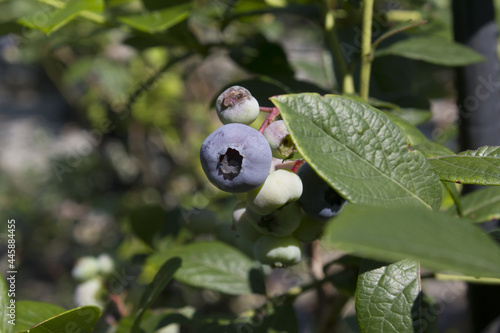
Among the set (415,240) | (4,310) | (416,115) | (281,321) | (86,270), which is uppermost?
(415,240)

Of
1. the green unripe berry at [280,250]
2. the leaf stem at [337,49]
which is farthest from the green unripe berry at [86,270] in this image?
the leaf stem at [337,49]

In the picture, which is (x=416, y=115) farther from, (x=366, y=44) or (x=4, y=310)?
(x=4, y=310)

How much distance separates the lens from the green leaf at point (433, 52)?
27.3 inches

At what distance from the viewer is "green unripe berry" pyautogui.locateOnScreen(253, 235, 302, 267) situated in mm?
565

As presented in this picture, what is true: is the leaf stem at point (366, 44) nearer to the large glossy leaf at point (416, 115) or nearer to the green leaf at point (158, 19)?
the large glossy leaf at point (416, 115)

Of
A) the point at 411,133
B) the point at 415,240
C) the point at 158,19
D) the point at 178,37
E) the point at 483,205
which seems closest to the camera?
the point at 415,240

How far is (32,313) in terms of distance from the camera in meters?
0.62

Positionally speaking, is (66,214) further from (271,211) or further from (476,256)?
(476,256)

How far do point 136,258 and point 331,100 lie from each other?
672 millimetres

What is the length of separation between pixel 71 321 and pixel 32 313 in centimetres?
14

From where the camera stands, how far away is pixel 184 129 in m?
2.38

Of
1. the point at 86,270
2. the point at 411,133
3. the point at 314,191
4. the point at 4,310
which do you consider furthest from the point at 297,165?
the point at 86,270

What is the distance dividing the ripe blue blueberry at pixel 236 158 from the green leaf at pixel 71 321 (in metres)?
0.21

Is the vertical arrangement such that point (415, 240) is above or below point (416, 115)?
above
